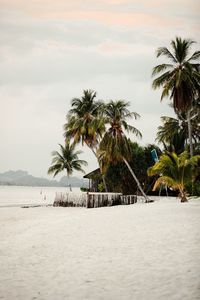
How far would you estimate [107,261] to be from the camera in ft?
22.4

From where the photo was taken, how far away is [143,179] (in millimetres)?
35531

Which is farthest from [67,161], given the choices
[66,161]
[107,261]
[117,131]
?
[107,261]

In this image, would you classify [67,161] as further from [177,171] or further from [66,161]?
[177,171]

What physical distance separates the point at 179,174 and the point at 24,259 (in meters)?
11.5

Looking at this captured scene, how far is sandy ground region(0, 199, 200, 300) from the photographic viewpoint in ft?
17.0

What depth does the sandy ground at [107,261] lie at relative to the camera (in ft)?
17.0

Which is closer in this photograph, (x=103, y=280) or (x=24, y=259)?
(x=103, y=280)

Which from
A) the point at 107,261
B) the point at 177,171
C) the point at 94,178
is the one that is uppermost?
the point at 94,178

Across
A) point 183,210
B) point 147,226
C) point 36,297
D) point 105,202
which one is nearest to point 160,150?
point 105,202

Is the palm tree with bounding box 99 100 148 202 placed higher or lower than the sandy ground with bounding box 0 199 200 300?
higher

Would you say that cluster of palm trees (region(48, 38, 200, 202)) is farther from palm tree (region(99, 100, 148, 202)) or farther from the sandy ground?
the sandy ground

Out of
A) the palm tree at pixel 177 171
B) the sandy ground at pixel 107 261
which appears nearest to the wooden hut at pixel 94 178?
the palm tree at pixel 177 171

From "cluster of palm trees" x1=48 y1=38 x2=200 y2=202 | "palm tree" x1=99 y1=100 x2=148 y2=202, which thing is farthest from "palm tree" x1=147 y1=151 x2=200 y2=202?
"palm tree" x1=99 y1=100 x2=148 y2=202

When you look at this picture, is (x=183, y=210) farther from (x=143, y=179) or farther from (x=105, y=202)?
(x=143, y=179)
